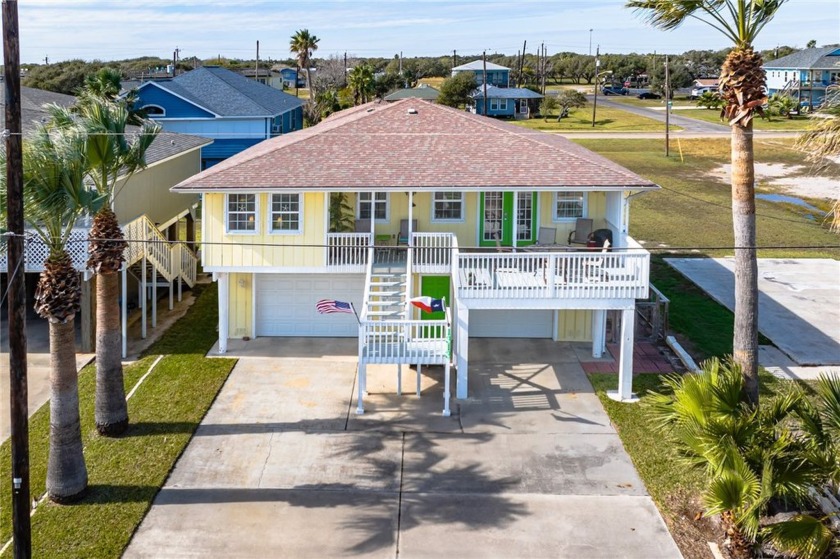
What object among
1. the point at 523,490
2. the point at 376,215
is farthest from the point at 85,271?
the point at 523,490

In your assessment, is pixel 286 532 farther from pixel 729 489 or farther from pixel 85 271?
pixel 85 271

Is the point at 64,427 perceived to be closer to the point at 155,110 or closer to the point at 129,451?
the point at 129,451

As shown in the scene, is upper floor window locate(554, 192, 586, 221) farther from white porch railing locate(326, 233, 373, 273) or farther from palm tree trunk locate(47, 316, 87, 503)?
palm tree trunk locate(47, 316, 87, 503)

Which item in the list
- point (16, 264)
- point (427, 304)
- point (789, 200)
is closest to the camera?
point (16, 264)

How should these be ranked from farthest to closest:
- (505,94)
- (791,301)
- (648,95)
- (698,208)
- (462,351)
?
1. (648,95)
2. (505,94)
3. (698,208)
4. (791,301)
5. (462,351)

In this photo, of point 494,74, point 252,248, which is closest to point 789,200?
point 252,248

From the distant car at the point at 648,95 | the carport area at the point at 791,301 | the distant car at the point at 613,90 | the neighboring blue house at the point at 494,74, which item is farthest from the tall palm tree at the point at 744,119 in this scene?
the distant car at the point at 613,90
